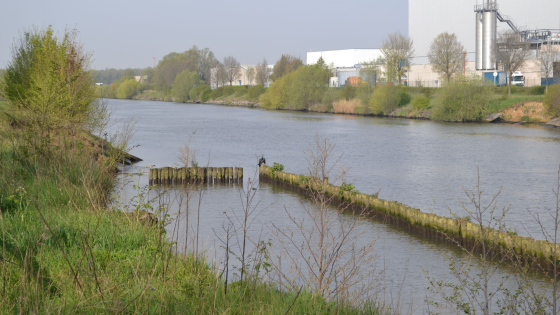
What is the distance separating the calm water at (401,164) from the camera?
12.9 metres

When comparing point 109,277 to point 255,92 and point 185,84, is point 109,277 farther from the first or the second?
point 185,84

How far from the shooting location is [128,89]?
14175cm

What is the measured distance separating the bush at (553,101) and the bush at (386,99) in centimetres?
1760

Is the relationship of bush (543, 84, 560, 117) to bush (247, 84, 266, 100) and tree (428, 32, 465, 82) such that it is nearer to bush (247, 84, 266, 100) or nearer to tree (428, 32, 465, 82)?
tree (428, 32, 465, 82)

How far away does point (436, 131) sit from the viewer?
142ft

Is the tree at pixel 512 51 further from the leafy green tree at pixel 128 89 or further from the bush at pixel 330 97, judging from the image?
the leafy green tree at pixel 128 89

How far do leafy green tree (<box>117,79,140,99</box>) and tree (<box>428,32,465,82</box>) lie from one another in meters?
93.1

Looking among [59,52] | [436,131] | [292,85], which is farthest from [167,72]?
[59,52]

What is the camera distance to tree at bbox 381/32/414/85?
71.9 m

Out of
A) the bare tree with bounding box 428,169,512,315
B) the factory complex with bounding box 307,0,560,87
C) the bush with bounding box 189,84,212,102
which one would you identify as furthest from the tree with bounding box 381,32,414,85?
the bare tree with bounding box 428,169,512,315

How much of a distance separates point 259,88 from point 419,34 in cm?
3352

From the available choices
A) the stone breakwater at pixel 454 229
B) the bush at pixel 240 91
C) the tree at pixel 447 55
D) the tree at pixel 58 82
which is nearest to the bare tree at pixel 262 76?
the bush at pixel 240 91

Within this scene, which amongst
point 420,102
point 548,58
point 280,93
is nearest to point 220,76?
point 280,93

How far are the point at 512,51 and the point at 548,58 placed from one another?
3.69 metres
